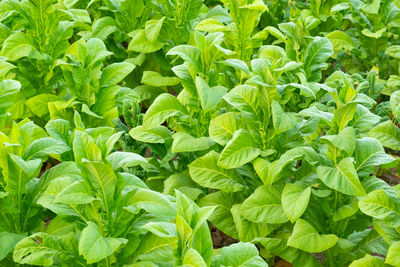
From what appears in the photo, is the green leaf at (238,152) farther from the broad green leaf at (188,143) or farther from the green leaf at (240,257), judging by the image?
the green leaf at (240,257)

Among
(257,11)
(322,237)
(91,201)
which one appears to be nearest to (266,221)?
(322,237)

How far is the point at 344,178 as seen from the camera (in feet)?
9.57

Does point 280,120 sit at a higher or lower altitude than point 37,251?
higher

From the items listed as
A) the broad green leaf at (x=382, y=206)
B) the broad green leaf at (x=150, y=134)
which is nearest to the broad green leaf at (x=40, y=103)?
the broad green leaf at (x=150, y=134)

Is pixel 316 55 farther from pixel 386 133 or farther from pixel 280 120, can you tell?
pixel 280 120

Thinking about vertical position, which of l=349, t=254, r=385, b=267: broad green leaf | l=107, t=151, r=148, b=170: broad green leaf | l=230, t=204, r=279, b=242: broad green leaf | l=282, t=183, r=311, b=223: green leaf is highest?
l=107, t=151, r=148, b=170: broad green leaf

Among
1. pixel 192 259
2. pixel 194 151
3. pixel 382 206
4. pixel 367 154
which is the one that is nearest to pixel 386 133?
pixel 367 154

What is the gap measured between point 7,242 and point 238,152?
4.38 feet

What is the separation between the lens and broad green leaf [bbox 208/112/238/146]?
11.2ft

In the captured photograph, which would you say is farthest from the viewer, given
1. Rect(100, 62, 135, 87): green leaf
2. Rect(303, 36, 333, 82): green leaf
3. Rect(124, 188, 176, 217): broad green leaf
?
Rect(100, 62, 135, 87): green leaf

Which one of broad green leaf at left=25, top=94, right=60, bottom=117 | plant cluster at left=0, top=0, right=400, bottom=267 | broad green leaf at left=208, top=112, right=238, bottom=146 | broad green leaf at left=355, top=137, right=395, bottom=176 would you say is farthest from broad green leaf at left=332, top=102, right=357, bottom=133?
broad green leaf at left=25, top=94, right=60, bottom=117

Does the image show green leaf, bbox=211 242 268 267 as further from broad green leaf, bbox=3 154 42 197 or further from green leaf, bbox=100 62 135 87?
green leaf, bbox=100 62 135 87

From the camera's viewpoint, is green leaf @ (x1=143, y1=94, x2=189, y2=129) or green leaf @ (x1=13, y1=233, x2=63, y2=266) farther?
green leaf @ (x1=143, y1=94, x2=189, y2=129)

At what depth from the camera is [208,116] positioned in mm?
3715
